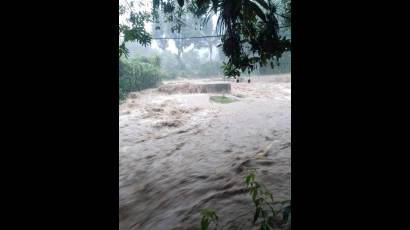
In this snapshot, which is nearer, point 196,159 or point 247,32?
point 247,32

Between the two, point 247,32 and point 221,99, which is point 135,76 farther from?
point 247,32

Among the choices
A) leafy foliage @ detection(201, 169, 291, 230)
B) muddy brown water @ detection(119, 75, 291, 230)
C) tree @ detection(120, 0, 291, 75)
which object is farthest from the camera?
muddy brown water @ detection(119, 75, 291, 230)

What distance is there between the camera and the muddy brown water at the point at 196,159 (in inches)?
170

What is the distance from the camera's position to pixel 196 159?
6977mm

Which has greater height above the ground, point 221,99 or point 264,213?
point 221,99

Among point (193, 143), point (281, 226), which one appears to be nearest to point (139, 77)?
point (193, 143)

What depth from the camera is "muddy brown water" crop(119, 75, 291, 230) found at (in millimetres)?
4324

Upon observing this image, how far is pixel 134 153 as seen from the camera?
318 inches

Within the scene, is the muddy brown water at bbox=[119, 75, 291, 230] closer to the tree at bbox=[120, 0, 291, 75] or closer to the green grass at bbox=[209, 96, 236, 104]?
the green grass at bbox=[209, 96, 236, 104]

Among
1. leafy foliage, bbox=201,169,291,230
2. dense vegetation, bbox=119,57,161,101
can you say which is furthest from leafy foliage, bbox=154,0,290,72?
dense vegetation, bbox=119,57,161,101

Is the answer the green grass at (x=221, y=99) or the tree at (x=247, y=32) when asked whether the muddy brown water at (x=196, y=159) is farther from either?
the tree at (x=247, y=32)

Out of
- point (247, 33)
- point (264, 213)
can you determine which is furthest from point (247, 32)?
point (264, 213)
